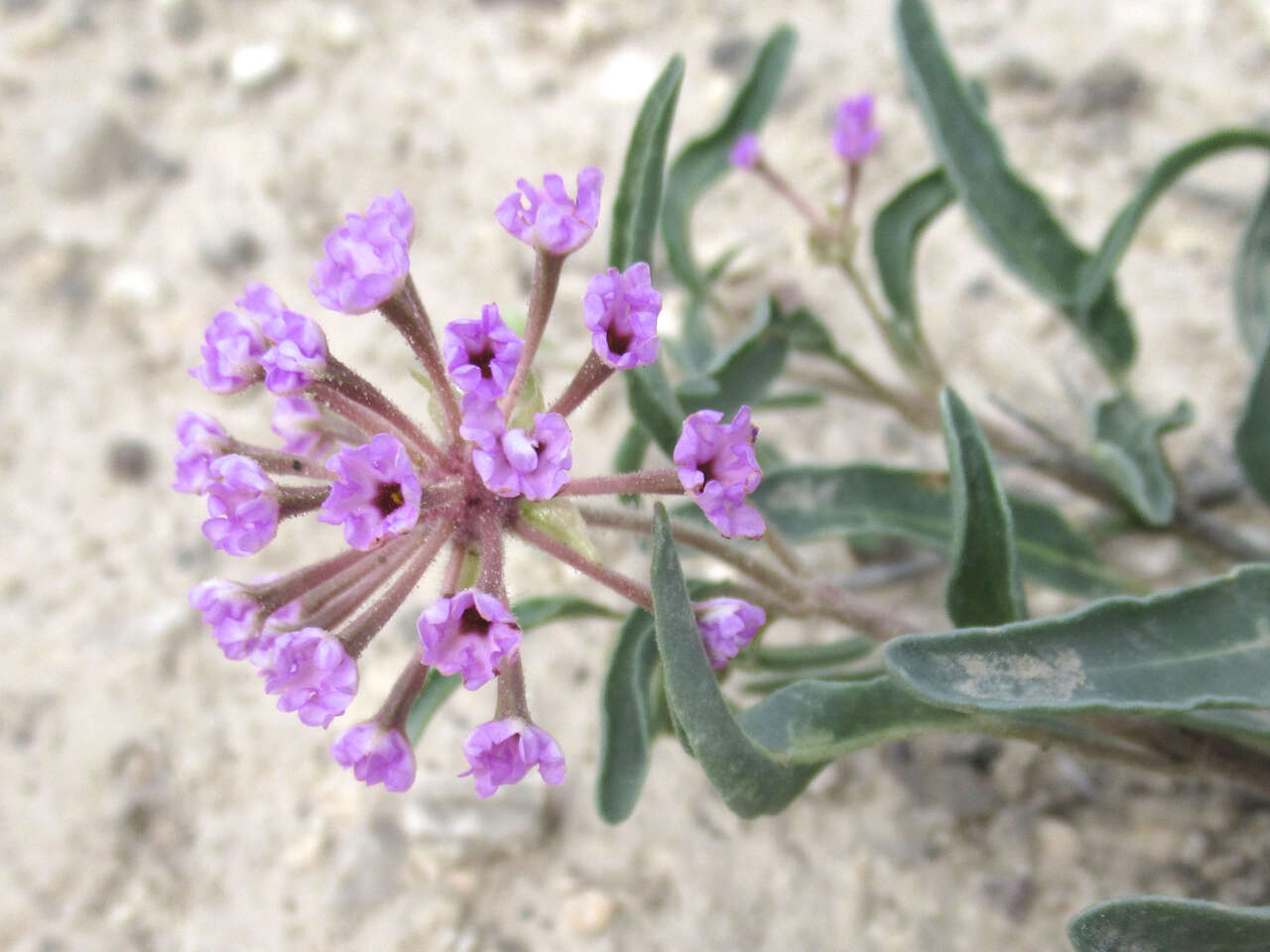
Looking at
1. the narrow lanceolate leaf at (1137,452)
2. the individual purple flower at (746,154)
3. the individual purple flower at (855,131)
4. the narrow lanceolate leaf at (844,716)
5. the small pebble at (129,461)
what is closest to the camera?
the narrow lanceolate leaf at (844,716)

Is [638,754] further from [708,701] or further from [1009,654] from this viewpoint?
[1009,654]

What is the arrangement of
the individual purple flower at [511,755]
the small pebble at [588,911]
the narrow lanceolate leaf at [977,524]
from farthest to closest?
the small pebble at [588,911]
the narrow lanceolate leaf at [977,524]
the individual purple flower at [511,755]

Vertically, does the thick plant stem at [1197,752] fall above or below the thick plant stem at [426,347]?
below

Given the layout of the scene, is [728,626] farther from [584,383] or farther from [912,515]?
[912,515]

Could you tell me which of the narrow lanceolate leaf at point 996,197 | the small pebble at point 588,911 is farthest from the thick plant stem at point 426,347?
the narrow lanceolate leaf at point 996,197

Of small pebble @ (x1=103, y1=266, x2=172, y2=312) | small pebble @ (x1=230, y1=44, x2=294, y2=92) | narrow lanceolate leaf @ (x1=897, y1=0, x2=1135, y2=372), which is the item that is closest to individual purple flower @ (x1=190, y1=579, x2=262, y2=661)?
narrow lanceolate leaf @ (x1=897, y1=0, x2=1135, y2=372)

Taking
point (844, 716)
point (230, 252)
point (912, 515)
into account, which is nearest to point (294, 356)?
point (844, 716)

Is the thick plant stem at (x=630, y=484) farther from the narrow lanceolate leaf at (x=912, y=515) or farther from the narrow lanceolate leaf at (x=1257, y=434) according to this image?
the narrow lanceolate leaf at (x=1257, y=434)
